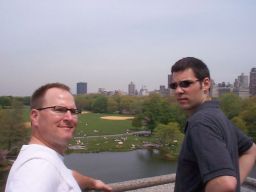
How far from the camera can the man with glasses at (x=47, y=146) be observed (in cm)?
141

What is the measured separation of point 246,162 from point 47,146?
4.52 feet

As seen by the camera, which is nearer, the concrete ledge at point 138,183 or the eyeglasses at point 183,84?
the eyeglasses at point 183,84

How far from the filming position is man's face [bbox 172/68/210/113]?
7.37ft

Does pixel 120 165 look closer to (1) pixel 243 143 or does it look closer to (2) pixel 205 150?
(1) pixel 243 143

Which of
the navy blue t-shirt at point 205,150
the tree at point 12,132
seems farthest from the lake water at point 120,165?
the navy blue t-shirt at point 205,150

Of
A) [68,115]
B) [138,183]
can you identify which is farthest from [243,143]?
[138,183]

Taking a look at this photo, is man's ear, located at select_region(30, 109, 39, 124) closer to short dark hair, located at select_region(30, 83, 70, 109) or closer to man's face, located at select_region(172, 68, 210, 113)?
short dark hair, located at select_region(30, 83, 70, 109)

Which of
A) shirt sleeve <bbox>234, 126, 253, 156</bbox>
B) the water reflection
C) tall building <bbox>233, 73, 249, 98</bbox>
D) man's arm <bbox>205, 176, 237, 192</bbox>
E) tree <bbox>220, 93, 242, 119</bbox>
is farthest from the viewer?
tall building <bbox>233, 73, 249, 98</bbox>

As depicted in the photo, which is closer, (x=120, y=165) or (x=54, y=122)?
(x=54, y=122)

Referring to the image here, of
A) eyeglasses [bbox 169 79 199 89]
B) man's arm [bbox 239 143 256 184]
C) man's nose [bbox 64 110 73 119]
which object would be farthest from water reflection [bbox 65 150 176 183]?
man's nose [bbox 64 110 73 119]

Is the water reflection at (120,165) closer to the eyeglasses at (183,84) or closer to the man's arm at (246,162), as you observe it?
the man's arm at (246,162)

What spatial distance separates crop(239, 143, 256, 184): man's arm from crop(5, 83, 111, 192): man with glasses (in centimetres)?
113

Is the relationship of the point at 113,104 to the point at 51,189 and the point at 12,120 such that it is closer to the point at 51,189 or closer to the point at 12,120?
the point at 12,120

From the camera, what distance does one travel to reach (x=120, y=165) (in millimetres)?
28625
